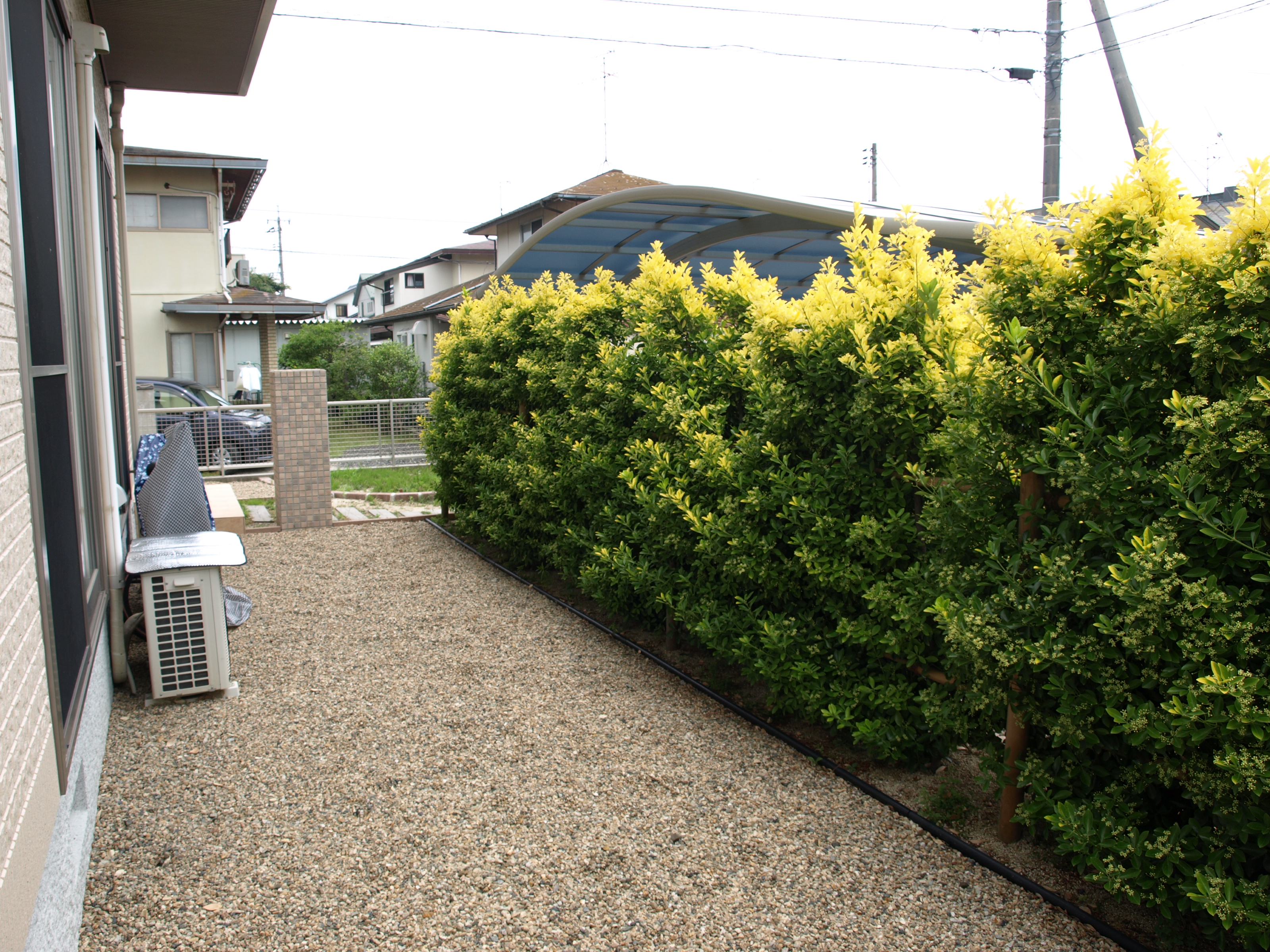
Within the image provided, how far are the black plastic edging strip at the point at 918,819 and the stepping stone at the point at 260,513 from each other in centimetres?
600

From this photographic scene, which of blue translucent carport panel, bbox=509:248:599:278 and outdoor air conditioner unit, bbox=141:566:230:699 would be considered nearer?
outdoor air conditioner unit, bbox=141:566:230:699

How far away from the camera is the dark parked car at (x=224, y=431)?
13.0 metres

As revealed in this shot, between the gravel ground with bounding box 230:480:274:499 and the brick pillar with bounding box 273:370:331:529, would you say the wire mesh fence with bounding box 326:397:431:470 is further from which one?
the brick pillar with bounding box 273:370:331:529

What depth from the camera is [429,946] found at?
251 centimetres

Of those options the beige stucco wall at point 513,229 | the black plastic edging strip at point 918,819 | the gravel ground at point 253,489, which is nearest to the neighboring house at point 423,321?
the beige stucco wall at point 513,229

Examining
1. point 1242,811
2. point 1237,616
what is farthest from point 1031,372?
point 1242,811

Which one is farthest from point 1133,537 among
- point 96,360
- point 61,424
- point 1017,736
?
point 96,360

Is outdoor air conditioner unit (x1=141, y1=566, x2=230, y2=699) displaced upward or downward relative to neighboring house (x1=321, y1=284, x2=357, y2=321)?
downward

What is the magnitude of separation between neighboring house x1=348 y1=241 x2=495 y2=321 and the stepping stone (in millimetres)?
22390

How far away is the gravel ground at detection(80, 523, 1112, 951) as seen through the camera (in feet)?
8.51

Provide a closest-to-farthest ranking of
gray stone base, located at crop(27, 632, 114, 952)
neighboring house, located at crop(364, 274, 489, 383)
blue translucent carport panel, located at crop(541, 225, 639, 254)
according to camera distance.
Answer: gray stone base, located at crop(27, 632, 114, 952)
blue translucent carport panel, located at crop(541, 225, 639, 254)
neighboring house, located at crop(364, 274, 489, 383)

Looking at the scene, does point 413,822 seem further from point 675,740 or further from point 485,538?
point 485,538

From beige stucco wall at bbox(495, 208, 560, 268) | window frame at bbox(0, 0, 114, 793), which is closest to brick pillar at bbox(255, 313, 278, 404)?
beige stucco wall at bbox(495, 208, 560, 268)

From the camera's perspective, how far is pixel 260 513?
33.7 feet
